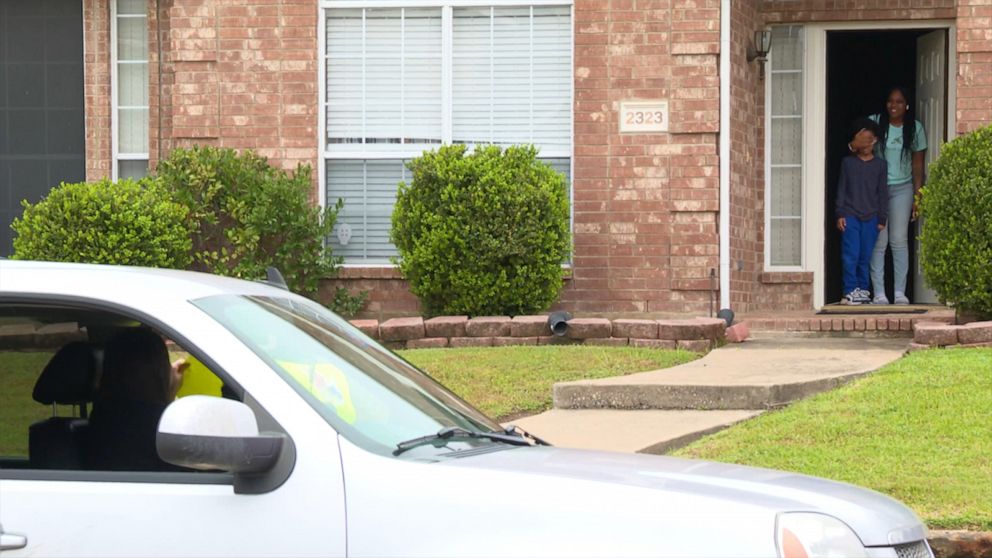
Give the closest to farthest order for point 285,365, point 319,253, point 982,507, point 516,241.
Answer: point 285,365
point 982,507
point 516,241
point 319,253

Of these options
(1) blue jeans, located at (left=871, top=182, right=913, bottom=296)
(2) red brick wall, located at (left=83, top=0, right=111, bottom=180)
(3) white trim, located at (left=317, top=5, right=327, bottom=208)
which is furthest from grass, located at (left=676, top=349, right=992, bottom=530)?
(2) red brick wall, located at (left=83, top=0, right=111, bottom=180)

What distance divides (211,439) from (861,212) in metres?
11.9

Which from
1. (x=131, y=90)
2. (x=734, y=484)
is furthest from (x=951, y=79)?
(x=734, y=484)

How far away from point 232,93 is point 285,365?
10342 millimetres

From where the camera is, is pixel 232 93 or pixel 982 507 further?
pixel 232 93

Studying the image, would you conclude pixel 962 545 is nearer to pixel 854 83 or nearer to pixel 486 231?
pixel 486 231

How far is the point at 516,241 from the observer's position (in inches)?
500

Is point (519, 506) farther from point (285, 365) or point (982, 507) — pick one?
point (982, 507)

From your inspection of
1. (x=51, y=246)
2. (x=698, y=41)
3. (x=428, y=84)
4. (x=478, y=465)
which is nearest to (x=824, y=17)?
(x=698, y=41)

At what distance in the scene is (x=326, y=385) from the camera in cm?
402

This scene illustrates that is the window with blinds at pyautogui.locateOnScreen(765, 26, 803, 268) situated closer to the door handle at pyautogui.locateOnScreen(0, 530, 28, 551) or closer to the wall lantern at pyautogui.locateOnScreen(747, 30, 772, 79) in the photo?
the wall lantern at pyautogui.locateOnScreen(747, 30, 772, 79)

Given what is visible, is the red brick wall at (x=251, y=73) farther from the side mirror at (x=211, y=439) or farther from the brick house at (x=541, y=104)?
the side mirror at (x=211, y=439)

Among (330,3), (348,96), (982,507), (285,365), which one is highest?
(330,3)

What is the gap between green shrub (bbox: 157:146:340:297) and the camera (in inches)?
528
